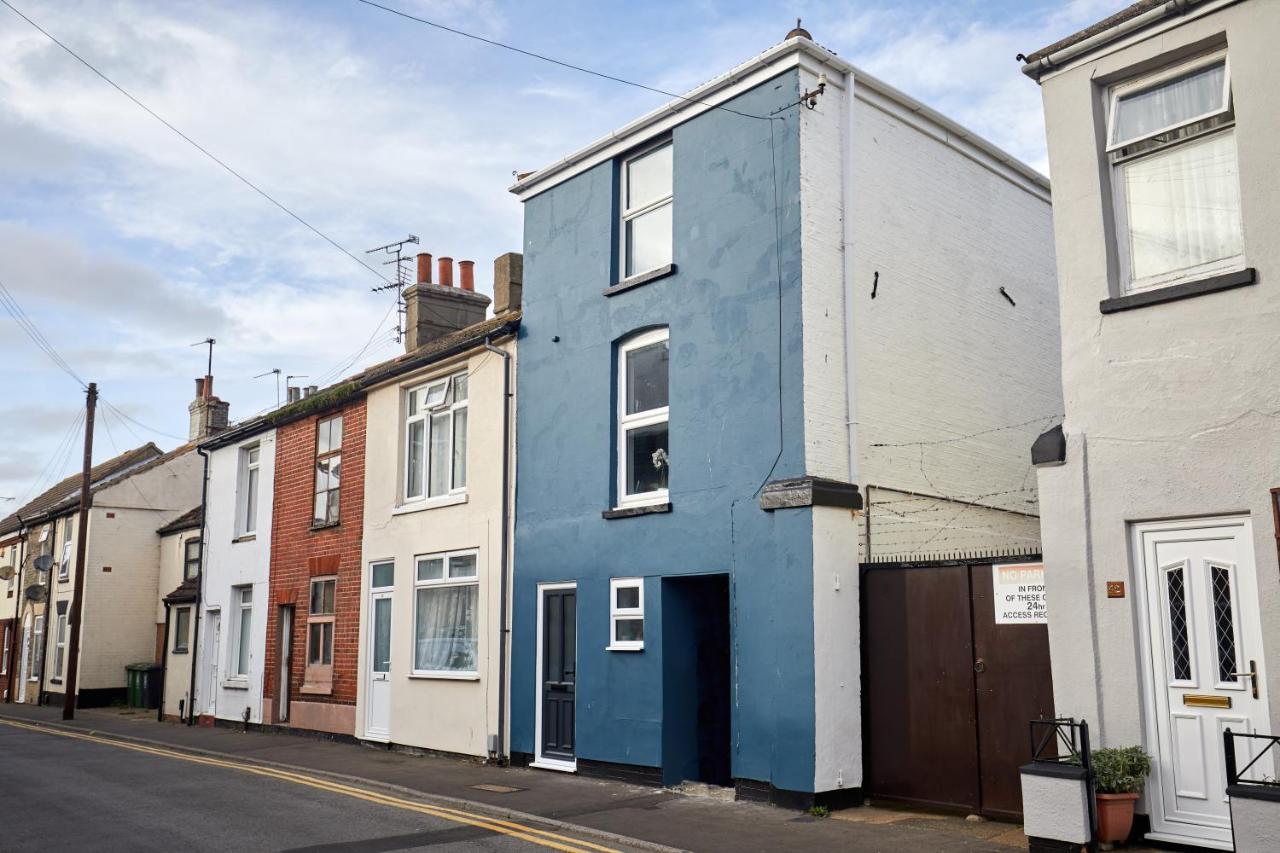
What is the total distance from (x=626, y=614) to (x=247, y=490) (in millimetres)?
12934

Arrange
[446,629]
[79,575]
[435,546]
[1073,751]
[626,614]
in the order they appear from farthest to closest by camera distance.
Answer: [79,575]
[435,546]
[446,629]
[626,614]
[1073,751]

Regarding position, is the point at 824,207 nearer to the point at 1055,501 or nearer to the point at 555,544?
the point at 1055,501

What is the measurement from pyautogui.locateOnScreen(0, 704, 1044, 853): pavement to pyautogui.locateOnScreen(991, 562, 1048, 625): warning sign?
1.80 metres

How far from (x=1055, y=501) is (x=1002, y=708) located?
7.08 feet

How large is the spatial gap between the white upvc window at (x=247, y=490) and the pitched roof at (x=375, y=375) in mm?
407

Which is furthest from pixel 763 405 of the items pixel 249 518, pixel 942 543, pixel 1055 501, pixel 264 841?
pixel 249 518

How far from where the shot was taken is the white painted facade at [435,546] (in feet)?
51.0

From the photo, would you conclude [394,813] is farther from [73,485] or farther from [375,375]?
[73,485]

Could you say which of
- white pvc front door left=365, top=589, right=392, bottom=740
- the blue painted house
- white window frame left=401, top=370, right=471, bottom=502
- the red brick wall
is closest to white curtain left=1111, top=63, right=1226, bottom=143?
the blue painted house

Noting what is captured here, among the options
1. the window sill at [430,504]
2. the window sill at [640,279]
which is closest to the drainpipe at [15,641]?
the window sill at [430,504]

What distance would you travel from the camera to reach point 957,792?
34.2 ft

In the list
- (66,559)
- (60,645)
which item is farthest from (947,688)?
(66,559)

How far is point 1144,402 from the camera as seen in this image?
8.81 metres

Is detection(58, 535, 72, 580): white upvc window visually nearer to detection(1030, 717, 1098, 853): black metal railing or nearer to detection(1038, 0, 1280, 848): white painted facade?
detection(1030, 717, 1098, 853): black metal railing
